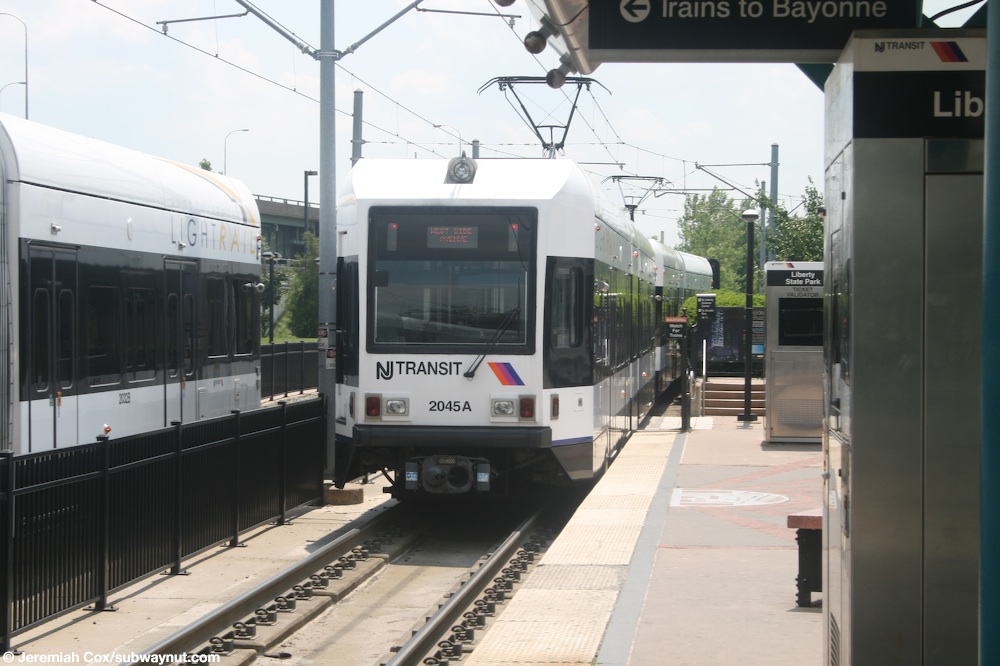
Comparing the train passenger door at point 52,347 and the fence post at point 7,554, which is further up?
the train passenger door at point 52,347

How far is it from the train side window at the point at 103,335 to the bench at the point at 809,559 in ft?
21.0

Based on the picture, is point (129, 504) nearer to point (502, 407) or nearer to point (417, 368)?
point (417, 368)

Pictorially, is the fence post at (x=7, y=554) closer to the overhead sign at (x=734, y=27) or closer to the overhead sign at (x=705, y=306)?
the overhead sign at (x=734, y=27)

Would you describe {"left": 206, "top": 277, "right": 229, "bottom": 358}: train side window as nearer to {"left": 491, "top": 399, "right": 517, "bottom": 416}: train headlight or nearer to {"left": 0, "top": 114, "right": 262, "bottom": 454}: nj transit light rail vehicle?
{"left": 0, "top": 114, "right": 262, "bottom": 454}: nj transit light rail vehicle

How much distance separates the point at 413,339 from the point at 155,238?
10.1 ft

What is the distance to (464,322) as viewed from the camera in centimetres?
1188

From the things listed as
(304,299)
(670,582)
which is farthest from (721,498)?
(304,299)

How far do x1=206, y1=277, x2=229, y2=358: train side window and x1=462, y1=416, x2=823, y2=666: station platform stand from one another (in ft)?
16.0

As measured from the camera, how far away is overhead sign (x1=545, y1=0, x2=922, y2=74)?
192 inches

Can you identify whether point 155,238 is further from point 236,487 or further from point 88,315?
point 236,487

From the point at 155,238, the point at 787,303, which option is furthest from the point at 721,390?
the point at 155,238

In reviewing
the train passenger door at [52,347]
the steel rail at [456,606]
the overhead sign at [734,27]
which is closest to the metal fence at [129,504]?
the train passenger door at [52,347]

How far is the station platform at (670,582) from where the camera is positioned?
7.08 metres

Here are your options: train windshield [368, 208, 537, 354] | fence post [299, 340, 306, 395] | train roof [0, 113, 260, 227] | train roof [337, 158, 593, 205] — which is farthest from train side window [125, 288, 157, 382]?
fence post [299, 340, 306, 395]
